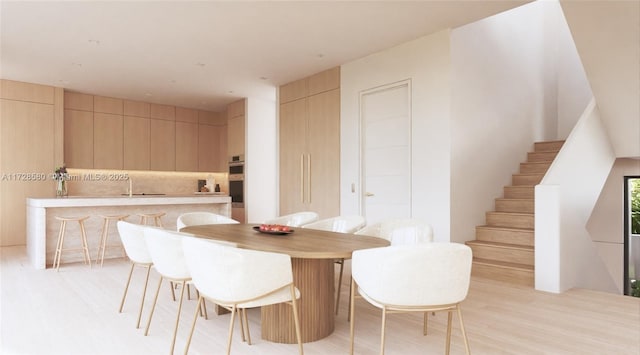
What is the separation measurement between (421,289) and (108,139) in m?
8.20

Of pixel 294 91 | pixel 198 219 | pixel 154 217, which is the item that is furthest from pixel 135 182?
pixel 198 219

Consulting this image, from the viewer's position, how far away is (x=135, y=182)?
29.9 ft

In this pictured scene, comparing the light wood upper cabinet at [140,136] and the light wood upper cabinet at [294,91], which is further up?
the light wood upper cabinet at [294,91]

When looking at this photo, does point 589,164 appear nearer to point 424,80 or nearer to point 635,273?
point 424,80

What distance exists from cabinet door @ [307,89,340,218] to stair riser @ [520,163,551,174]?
270 centimetres

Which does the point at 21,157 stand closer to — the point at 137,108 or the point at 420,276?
the point at 137,108

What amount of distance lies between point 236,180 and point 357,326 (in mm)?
6381

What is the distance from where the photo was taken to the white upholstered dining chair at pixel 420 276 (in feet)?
6.48

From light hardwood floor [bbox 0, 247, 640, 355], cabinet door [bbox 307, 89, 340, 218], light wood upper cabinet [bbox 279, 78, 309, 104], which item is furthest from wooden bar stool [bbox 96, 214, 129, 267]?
light wood upper cabinet [bbox 279, 78, 309, 104]

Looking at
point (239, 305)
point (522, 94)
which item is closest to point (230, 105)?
point (522, 94)

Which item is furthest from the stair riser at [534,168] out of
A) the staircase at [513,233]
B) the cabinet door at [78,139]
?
the cabinet door at [78,139]

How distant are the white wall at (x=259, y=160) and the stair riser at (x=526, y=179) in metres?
4.49

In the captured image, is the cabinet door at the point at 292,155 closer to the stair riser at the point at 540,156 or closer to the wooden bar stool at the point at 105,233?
the wooden bar stool at the point at 105,233

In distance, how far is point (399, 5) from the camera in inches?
166
